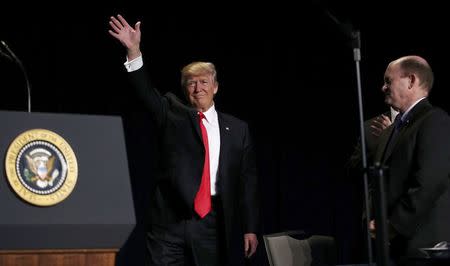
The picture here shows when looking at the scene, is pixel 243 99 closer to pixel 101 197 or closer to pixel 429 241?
pixel 429 241

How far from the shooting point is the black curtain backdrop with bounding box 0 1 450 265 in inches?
215

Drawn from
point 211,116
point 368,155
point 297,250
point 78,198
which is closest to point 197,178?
point 211,116

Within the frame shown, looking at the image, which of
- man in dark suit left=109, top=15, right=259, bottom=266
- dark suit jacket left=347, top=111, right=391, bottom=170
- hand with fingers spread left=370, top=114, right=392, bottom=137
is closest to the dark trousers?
man in dark suit left=109, top=15, right=259, bottom=266

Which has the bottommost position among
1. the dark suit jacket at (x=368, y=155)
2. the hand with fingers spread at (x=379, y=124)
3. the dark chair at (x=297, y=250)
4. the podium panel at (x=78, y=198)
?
the dark chair at (x=297, y=250)

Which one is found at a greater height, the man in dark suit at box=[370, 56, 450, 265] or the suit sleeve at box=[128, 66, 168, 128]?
the suit sleeve at box=[128, 66, 168, 128]

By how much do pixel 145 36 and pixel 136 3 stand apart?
0.26 meters

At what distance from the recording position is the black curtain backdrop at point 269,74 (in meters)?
5.46

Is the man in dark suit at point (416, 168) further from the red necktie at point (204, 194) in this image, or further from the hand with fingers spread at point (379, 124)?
the red necktie at point (204, 194)

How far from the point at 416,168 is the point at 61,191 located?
1.72 m

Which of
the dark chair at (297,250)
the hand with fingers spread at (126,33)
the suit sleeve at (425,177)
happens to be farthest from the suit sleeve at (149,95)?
the suit sleeve at (425,177)

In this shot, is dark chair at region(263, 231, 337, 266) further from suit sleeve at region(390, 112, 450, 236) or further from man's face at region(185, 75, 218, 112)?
man's face at region(185, 75, 218, 112)

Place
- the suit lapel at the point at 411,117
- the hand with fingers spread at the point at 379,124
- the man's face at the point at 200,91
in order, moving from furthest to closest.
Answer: the man's face at the point at 200,91, the hand with fingers spread at the point at 379,124, the suit lapel at the point at 411,117

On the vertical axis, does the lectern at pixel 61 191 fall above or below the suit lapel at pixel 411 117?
below

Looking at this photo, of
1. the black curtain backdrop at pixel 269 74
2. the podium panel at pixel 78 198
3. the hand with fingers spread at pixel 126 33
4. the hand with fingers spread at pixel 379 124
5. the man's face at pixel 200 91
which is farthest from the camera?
the black curtain backdrop at pixel 269 74
